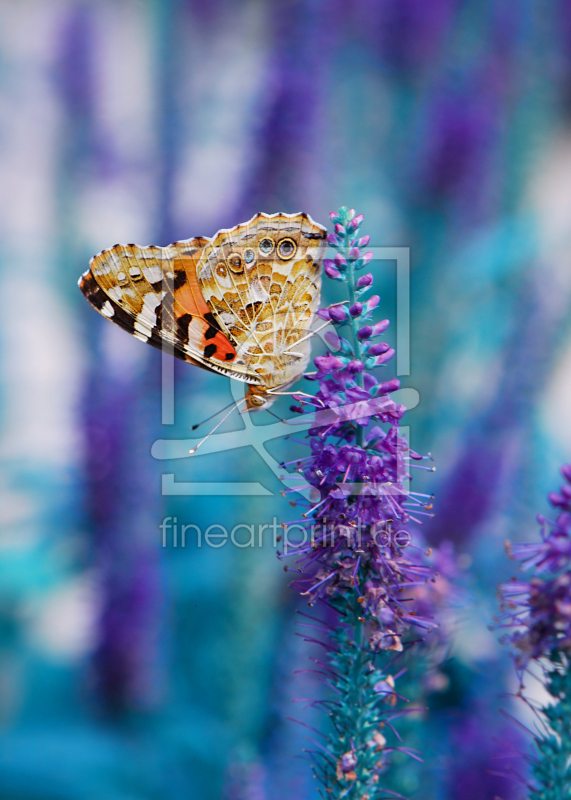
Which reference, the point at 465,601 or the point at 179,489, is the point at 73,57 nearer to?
the point at 179,489

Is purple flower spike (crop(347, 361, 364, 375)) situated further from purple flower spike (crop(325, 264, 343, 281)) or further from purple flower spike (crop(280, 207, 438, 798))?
purple flower spike (crop(325, 264, 343, 281))

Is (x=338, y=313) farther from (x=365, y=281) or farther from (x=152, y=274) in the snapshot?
(x=152, y=274)

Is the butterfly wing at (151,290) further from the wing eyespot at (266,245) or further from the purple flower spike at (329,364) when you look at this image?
the purple flower spike at (329,364)

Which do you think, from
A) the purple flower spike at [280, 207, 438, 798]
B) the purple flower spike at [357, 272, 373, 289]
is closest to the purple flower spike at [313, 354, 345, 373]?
the purple flower spike at [280, 207, 438, 798]

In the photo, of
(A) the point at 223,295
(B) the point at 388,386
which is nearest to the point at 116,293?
(A) the point at 223,295

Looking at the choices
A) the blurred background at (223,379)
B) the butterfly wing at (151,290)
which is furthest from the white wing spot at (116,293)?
the blurred background at (223,379)
